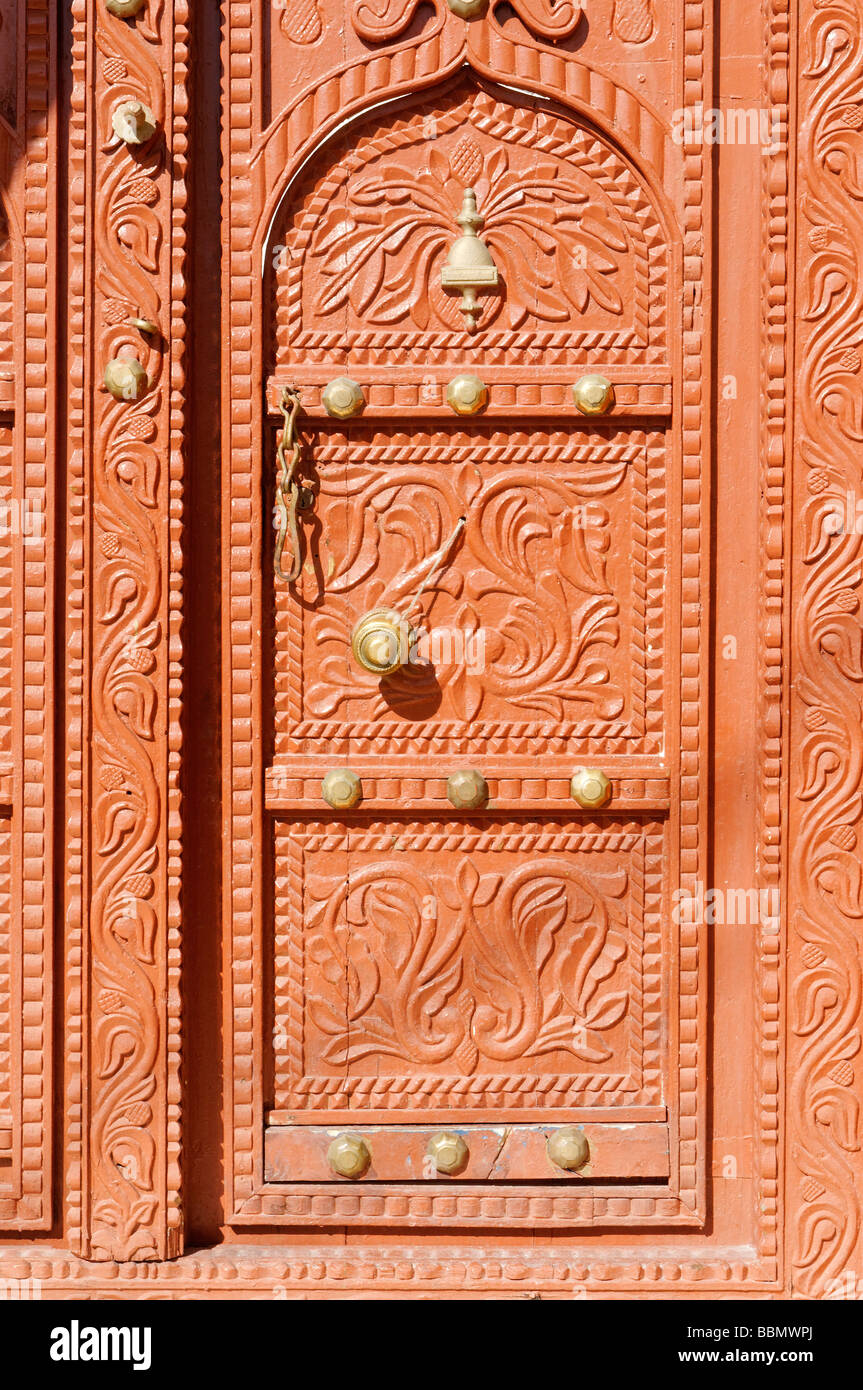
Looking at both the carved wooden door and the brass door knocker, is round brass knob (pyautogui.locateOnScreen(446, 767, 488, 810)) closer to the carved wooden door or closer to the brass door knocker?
the carved wooden door

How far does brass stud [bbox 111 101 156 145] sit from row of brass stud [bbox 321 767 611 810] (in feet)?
3.60

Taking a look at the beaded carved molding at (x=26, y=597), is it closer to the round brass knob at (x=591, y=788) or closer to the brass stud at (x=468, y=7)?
the brass stud at (x=468, y=7)

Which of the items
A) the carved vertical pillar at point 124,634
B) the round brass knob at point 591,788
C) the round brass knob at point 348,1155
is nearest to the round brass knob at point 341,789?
the carved vertical pillar at point 124,634

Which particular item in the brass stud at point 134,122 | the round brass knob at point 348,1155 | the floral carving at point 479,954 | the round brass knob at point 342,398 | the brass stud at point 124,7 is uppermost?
the brass stud at point 124,7

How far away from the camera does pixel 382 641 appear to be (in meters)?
2.01

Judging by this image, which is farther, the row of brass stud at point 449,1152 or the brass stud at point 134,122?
the row of brass stud at point 449,1152

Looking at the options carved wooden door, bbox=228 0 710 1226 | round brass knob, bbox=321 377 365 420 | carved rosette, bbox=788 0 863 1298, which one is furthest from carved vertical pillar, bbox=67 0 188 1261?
carved rosette, bbox=788 0 863 1298

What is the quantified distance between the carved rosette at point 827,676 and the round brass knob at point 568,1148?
36cm

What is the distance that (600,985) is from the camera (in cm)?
207

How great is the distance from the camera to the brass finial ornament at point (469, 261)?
1986 millimetres

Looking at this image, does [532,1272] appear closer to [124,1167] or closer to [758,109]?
[124,1167]

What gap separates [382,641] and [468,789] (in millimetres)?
294

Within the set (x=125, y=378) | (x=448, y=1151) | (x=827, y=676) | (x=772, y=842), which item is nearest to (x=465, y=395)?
(x=125, y=378)

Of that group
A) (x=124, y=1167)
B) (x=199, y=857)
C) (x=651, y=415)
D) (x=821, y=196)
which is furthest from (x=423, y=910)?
(x=821, y=196)
